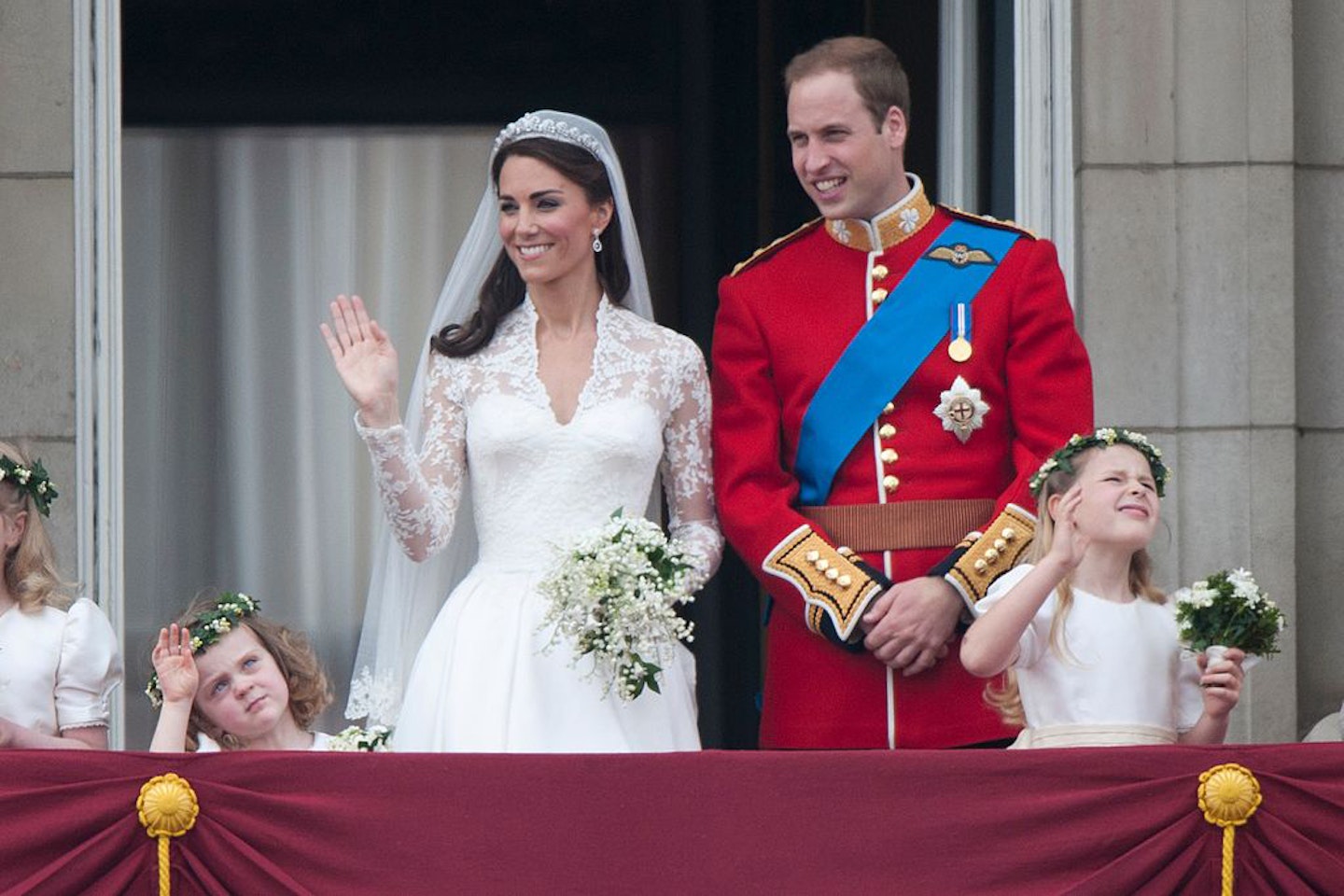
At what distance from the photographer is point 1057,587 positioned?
5039 mm

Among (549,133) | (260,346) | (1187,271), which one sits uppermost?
Result: (549,133)

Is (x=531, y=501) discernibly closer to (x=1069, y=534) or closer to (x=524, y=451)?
(x=524, y=451)

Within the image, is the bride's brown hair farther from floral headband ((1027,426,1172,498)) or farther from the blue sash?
floral headband ((1027,426,1172,498))

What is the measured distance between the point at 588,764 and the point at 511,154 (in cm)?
152

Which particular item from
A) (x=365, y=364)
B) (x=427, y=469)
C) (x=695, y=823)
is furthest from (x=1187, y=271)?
(x=695, y=823)

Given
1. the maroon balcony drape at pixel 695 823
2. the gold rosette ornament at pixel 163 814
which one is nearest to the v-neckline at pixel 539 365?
the maroon balcony drape at pixel 695 823

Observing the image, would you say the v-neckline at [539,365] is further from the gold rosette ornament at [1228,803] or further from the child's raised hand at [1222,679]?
the gold rosette ornament at [1228,803]

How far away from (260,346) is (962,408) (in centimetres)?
311

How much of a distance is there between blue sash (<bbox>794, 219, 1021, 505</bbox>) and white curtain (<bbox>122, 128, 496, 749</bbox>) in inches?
103

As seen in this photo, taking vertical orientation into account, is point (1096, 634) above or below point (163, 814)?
above

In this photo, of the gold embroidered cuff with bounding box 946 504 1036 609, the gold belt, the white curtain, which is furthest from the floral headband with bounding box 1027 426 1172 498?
the white curtain

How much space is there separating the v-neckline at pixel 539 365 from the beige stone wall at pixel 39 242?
60.0 inches

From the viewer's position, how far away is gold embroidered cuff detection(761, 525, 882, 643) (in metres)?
5.22

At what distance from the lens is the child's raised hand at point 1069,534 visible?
15.8 feet
